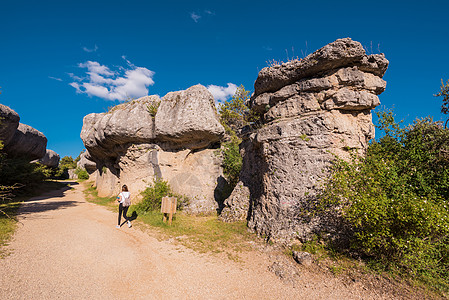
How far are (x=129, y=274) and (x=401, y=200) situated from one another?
26.6ft

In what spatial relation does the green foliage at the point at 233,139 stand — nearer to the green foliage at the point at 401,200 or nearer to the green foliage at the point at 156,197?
the green foliage at the point at 156,197

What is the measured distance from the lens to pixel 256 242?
328 inches

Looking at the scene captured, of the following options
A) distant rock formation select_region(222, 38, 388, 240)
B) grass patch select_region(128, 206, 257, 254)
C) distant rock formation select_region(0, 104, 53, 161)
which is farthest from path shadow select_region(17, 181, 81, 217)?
distant rock formation select_region(222, 38, 388, 240)

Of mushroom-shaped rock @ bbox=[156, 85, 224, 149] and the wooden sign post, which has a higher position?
mushroom-shaped rock @ bbox=[156, 85, 224, 149]

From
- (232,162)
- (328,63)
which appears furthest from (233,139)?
(328,63)

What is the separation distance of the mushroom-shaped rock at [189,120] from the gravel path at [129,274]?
828cm

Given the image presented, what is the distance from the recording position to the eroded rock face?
2038cm

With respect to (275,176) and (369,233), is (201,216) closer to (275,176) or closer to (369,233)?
(275,176)

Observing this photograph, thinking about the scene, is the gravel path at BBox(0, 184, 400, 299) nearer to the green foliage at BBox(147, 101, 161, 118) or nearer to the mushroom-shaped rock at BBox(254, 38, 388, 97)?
the mushroom-shaped rock at BBox(254, 38, 388, 97)

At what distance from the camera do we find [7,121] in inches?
601

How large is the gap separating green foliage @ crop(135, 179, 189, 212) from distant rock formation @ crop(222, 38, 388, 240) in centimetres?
→ 630

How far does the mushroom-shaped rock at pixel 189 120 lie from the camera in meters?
14.2

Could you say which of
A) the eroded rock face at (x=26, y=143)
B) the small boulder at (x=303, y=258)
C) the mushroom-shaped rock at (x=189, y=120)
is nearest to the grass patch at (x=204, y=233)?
the small boulder at (x=303, y=258)

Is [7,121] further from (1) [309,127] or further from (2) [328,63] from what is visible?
(2) [328,63]
